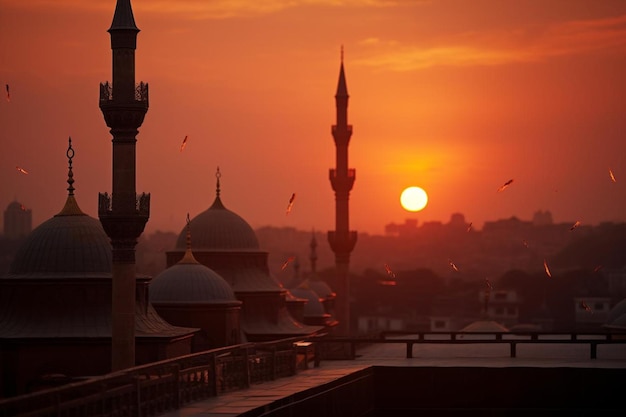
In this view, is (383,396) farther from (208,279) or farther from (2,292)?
(208,279)

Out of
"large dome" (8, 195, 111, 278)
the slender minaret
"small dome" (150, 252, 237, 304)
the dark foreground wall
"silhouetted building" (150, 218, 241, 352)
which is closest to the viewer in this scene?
the dark foreground wall

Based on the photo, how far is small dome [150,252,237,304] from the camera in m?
44.7

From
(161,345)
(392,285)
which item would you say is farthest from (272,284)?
(392,285)

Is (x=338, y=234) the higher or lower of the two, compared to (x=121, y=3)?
lower

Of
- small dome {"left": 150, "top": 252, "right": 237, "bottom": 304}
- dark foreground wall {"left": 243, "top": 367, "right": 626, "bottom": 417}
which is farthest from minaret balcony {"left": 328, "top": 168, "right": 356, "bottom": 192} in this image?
dark foreground wall {"left": 243, "top": 367, "right": 626, "bottom": 417}

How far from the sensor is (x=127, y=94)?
32438 mm

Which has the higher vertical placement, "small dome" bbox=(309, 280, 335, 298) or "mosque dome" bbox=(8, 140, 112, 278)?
"mosque dome" bbox=(8, 140, 112, 278)

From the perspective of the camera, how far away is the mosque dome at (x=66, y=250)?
124 feet

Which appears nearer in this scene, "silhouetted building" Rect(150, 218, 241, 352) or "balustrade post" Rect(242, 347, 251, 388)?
"balustrade post" Rect(242, 347, 251, 388)

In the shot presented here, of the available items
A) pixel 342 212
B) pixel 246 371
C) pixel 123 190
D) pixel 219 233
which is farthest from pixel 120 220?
pixel 342 212

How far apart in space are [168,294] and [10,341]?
9.48 m

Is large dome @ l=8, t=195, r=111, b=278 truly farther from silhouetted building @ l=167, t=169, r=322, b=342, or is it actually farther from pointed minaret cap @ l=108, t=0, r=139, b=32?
silhouetted building @ l=167, t=169, r=322, b=342

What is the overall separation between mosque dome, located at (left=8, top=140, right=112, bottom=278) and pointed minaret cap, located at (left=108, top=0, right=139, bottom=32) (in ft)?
18.3

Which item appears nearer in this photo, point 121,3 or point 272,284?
point 121,3
